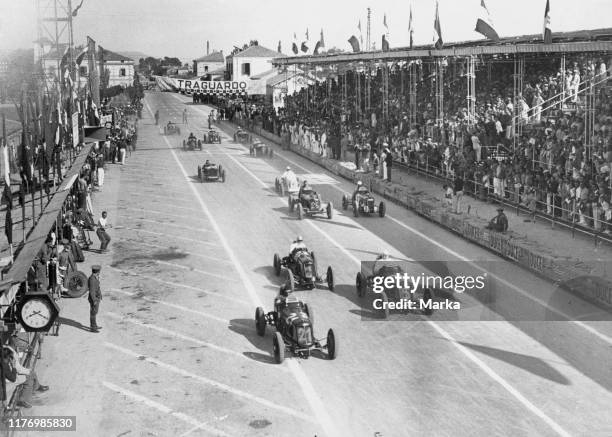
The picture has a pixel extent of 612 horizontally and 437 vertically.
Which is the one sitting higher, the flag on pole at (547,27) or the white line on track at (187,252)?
the flag on pole at (547,27)

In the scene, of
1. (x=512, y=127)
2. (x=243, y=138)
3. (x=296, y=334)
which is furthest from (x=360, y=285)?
(x=243, y=138)

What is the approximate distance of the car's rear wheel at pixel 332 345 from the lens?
1738 centimetres

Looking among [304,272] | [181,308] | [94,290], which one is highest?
[94,290]

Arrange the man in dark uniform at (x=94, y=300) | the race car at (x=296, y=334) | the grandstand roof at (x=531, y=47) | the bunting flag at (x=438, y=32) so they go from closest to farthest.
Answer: the race car at (x=296, y=334), the man in dark uniform at (x=94, y=300), the grandstand roof at (x=531, y=47), the bunting flag at (x=438, y=32)

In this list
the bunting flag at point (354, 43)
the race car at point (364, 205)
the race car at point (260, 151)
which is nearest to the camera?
the race car at point (364, 205)

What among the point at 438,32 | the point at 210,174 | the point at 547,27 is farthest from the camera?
the point at 210,174

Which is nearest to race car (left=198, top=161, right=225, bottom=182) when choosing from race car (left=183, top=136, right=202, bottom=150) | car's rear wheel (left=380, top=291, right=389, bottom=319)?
race car (left=183, top=136, right=202, bottom=150)

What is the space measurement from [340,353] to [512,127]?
66.9 ft

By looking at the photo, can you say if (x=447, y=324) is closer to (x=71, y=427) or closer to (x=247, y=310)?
(x=247, y=310)

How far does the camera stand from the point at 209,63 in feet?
553

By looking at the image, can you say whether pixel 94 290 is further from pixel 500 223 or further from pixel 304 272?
pixel 500 223

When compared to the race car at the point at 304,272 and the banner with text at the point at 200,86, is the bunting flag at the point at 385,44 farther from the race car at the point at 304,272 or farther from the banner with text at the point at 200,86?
the race car at the point at 304,272

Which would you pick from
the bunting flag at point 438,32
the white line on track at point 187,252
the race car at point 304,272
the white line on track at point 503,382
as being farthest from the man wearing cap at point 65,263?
the bunting flag at point 438,32

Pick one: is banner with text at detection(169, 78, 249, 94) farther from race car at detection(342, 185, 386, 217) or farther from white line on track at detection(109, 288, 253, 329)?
white line on track at detection(109, 288, 253, 329)
